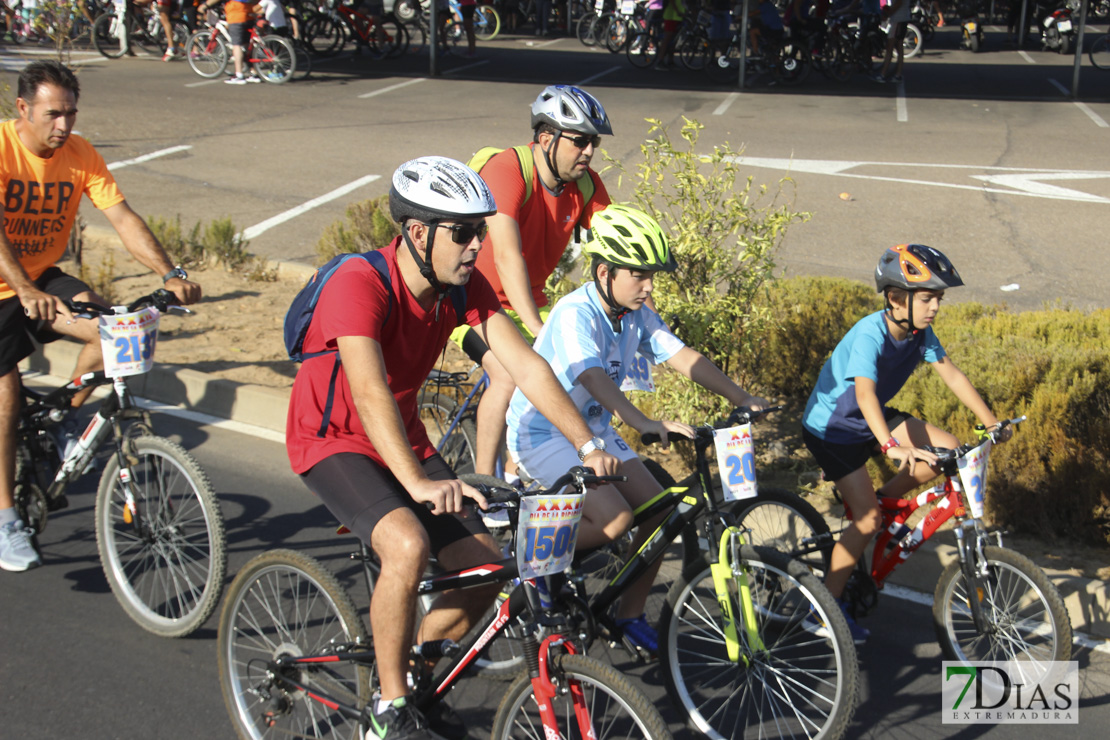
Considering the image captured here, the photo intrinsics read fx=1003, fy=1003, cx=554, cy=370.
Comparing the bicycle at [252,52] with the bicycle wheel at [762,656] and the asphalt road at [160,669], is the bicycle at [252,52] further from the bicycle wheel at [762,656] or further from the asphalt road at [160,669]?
the bicycle wheel at [762,656]

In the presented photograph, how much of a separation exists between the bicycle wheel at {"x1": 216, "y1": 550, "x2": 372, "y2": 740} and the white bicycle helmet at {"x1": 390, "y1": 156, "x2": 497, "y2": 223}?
1212mm

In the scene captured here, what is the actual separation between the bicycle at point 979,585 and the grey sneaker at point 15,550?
365cm

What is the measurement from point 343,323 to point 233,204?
925 centimetres

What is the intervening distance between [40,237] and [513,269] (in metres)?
2.36

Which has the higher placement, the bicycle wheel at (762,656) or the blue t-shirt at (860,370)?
the blue t-shirt at (860,370)

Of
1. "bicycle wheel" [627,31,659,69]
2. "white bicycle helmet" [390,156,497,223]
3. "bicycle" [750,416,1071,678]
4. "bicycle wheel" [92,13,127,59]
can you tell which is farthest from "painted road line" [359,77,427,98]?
"white bicycle helmet" [390,156,497,223]

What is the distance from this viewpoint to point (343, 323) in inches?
122

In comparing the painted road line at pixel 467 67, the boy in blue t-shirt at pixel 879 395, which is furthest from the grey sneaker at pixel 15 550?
the painted road line at pixel 467 67

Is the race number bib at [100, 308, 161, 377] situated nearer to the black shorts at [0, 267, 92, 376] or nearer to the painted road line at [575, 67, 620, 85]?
the black shorts at [0, 267, 92, 376]

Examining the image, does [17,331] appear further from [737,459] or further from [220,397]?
[737,459]

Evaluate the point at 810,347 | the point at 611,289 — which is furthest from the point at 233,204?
the point at 611,289

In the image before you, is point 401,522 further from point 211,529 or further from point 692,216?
point 692,216

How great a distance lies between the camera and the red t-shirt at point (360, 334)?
124 inches

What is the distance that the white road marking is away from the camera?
1186 cm
